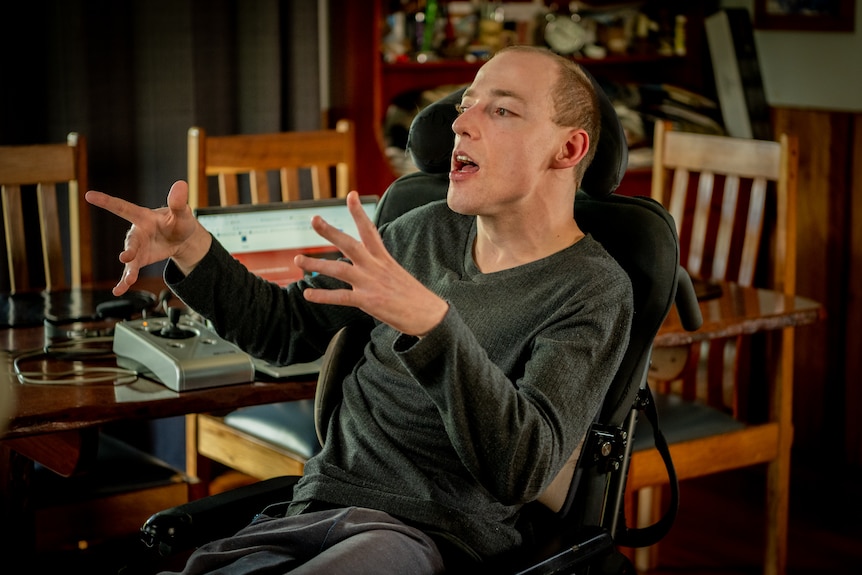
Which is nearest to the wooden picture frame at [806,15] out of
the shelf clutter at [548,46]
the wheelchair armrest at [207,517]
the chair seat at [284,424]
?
the shelf clutter at [548,46]

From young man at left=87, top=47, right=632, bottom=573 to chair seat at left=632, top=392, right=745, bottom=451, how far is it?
0.95m

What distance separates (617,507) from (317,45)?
7.67 ft

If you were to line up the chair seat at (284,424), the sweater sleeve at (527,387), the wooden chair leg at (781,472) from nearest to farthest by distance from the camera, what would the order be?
the sweater sleeve at (527,387)
the chair seat at (284,424)
the wooden chair leg at (781,472)

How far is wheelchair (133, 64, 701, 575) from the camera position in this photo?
1.54 meters

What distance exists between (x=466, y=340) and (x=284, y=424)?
1.26 metres

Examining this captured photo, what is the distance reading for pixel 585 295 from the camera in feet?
5.09

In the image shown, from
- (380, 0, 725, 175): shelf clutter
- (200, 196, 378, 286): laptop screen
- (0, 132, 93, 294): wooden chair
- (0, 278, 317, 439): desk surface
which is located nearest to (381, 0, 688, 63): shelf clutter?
(380, 0, 725, 175): shelf clutter

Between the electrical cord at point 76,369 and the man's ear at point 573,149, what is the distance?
0.74 m

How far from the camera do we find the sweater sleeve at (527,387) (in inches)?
51.8

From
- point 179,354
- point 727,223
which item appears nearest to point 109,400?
point 179,354

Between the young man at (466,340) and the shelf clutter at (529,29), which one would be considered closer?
the young man at (466,340)

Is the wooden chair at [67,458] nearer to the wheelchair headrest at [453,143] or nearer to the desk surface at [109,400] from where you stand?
the desk surface at [109,400]

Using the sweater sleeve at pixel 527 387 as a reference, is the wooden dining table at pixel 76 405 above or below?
below

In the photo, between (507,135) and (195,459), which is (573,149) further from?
(195,459)
